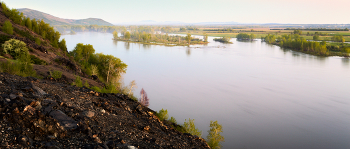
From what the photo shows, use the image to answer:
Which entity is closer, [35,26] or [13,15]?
[13,15]

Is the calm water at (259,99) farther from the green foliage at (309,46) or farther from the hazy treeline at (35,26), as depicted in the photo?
the hazy treeline at (35,26)

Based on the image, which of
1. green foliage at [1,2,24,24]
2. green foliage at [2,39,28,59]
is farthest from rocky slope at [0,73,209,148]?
green foliage at [1,2,24,24]

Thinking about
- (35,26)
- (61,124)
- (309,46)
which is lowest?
(61,124)

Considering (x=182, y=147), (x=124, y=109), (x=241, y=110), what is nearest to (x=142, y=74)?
(x=241, y=110)

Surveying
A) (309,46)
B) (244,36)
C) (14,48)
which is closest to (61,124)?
(14,48)

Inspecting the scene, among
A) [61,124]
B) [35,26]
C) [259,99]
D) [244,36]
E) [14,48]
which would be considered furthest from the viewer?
[244,36]

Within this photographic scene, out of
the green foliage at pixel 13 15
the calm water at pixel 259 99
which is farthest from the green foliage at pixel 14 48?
the green foliage at pixel 13 15

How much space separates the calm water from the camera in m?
18.4

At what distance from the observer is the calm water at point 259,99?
18.4 metres

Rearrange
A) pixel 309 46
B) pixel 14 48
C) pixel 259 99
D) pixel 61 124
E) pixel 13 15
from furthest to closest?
pixel 309 46
pixel 13 15
pixel 259 99
pixel 14 48
pixel 61 124

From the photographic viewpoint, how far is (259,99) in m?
26.6

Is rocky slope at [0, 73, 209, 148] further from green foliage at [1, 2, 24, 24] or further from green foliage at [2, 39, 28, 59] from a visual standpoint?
green foliage at [1, 2, 24, 24]

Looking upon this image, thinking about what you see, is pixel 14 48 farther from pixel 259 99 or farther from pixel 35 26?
pixel 259 99

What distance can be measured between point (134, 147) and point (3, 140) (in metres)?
3.13
